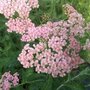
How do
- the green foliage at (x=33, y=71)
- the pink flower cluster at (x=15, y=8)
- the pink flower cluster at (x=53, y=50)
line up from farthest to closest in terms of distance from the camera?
the pink flower cluster at (x=15, y=8) < the green foliage at (x=33, y=71) < the pink flower cluster at (x=53, y=50)

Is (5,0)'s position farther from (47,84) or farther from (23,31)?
(47,84)

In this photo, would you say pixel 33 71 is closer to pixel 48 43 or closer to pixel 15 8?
pixel 48 43

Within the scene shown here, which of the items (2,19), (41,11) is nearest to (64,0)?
(41,11)

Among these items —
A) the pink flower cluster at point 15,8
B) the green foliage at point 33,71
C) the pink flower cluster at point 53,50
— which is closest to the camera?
the pink flower cluster at point 53,50

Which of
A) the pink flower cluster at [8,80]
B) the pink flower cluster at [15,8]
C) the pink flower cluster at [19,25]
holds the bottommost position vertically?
the pink flower cluster at [8,80]

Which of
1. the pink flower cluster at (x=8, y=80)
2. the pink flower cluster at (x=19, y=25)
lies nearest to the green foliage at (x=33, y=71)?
the pink flower cluster at (x=8, y=80)

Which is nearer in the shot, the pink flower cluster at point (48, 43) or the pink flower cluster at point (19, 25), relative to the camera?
the pink flower cluster at point (48, 43)

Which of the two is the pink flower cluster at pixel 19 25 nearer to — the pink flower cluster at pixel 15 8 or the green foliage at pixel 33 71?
the pink flower cluster at pixel 15 8

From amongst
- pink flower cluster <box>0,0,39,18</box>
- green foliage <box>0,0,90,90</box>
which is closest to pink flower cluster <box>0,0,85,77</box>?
pink flower cluster <box>0,0,39,18</box>

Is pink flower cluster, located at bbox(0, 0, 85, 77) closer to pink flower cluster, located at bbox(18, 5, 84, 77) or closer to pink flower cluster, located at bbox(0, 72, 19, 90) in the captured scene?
pink flower cluster, located at bbox(18, 5, 84, 77)
